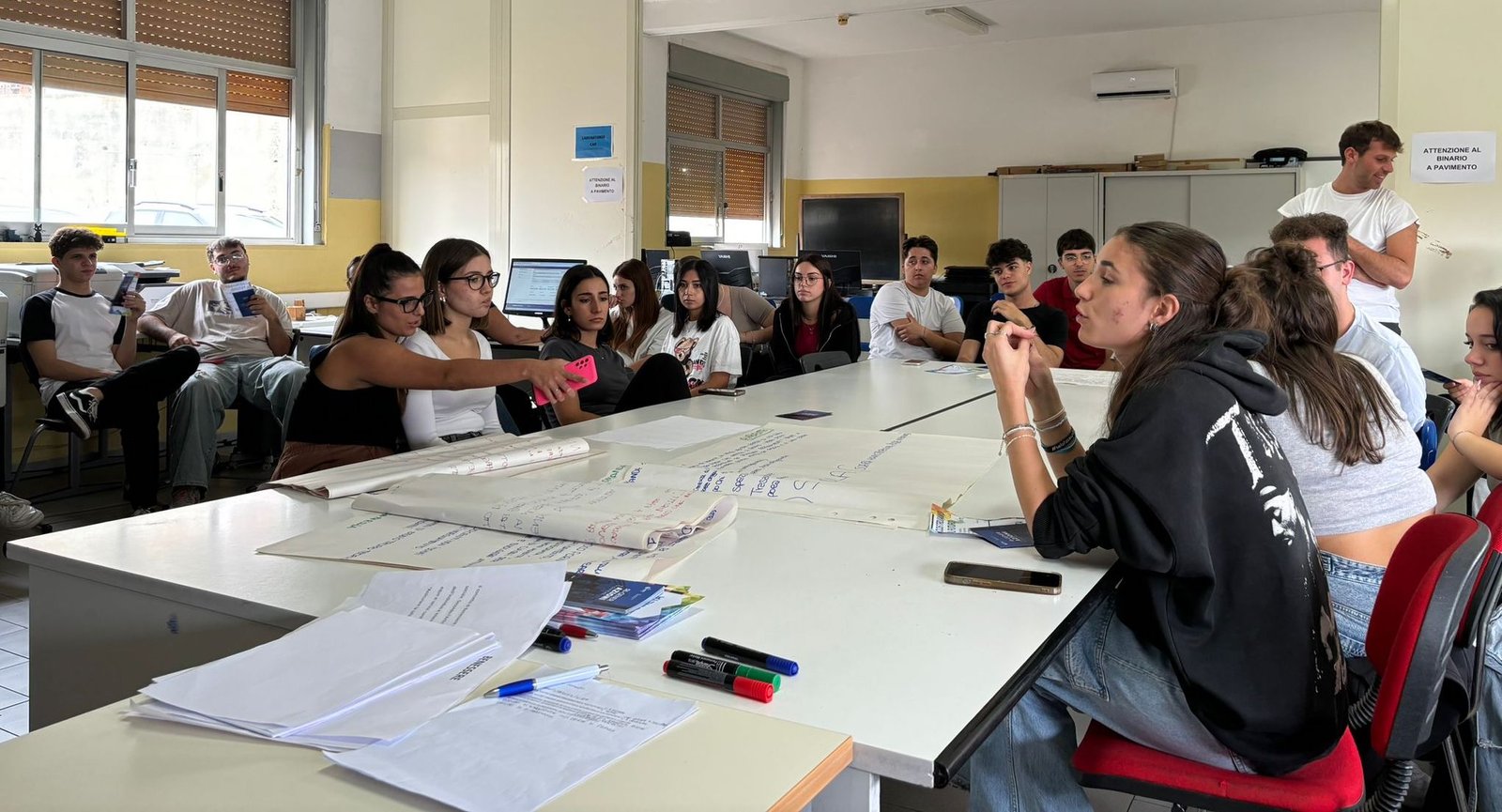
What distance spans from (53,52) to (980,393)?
5.81 metres

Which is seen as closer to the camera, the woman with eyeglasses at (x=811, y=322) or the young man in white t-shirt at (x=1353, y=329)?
the young man in white t-shirt at (x=1353, y=329)

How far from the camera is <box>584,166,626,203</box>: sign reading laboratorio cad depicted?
753 cm

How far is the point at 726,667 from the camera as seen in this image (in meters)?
1.19

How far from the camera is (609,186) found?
24.8 feet

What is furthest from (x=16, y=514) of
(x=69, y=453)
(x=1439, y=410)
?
(x=1439, y=410)

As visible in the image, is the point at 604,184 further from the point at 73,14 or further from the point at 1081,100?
the point at 1081,100

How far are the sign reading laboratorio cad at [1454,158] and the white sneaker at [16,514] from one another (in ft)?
19.1

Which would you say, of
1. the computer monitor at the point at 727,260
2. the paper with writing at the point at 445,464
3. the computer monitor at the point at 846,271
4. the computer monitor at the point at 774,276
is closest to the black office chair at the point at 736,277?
the computer monitor at the point at 727,260

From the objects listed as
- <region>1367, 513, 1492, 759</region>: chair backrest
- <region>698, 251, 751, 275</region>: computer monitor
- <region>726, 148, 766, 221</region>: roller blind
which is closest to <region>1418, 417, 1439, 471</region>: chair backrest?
<region>1367, 513, 1492, 759</region>: chair backrest

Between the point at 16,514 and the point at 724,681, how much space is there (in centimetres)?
414

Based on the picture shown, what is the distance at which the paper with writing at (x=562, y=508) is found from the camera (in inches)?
66.4

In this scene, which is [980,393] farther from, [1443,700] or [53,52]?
[53,52]

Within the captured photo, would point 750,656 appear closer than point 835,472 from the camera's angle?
Yes

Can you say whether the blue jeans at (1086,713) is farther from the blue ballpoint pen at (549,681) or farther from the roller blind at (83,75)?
the roller blind at (83,75)
